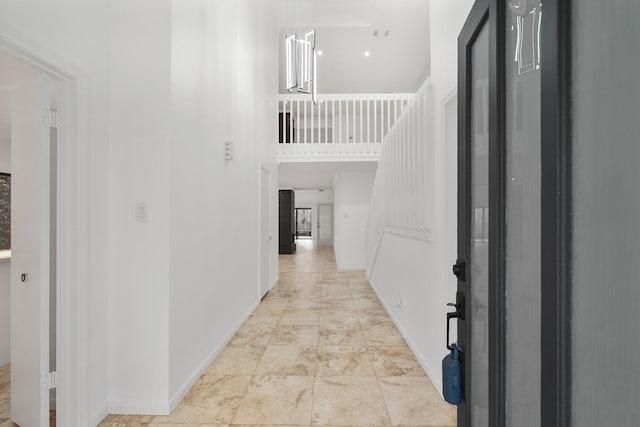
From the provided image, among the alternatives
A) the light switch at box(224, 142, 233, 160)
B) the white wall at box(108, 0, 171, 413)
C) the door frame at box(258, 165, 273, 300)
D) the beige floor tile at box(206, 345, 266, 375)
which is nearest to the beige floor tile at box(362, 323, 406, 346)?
the beige floor tile at box(206, 345, 266, 375)

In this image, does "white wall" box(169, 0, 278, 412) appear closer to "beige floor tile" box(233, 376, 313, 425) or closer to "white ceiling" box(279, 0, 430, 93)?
"beige floor tile" box(233, 376, 313, 425)

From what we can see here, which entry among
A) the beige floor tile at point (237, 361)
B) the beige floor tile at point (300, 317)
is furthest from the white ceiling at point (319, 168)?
the beige floor tile at point (237, 361)

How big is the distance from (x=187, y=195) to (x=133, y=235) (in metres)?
0.44

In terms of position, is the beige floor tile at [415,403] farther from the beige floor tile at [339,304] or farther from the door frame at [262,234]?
the door frame at [262,234]

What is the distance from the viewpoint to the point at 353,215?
7.72 metres

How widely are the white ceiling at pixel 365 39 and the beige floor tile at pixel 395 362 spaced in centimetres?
557

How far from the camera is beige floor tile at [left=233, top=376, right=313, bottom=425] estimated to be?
1975 millimetres

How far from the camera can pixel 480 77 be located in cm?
121

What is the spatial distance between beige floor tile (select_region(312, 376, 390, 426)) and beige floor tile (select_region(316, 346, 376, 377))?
0.31 ft

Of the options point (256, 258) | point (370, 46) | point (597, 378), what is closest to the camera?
point (597, 378)

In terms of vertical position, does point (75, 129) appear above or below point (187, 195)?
above

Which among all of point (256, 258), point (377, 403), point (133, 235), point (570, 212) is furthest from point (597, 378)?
point (256, 258)

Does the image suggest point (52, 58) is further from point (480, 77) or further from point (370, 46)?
point (370, 46)

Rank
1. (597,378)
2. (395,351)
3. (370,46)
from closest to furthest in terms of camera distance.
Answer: (597,378), (395,351), (370,46)
